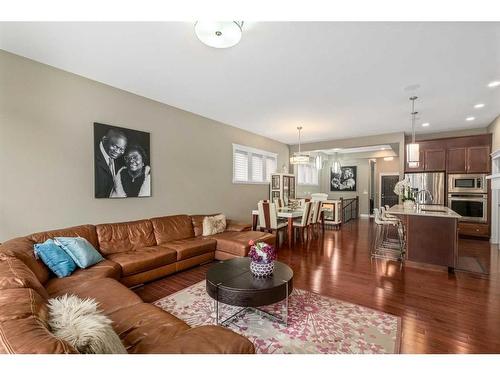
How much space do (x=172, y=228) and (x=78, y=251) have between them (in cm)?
152

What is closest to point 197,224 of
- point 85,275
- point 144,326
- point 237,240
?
point 237,240

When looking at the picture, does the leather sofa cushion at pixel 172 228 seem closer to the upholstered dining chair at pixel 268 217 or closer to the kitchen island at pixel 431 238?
the upholstered dining chair at pixel 268 217

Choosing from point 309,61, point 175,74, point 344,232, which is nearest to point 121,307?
point 175,74

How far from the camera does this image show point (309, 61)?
2758 millimetres

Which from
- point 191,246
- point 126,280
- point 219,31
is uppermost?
point 219,31

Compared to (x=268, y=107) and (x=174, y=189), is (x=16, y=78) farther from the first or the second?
(x=268, y=107)

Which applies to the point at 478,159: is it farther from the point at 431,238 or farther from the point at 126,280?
the point at 126,280

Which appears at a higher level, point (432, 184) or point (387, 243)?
point (432, 184)

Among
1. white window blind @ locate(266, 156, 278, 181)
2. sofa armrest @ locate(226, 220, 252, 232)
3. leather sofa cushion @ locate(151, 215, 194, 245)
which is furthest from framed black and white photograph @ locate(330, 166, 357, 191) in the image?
leather sofa cushion @ locate(151, 215, 194, 245)

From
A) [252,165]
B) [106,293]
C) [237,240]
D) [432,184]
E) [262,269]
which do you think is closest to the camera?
[106,293]

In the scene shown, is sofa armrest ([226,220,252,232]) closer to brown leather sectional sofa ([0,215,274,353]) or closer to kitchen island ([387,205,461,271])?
brown leather sectional sofa ([0,215,274,353])

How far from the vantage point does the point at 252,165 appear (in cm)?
652

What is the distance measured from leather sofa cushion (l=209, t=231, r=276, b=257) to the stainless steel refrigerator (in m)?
4.56
